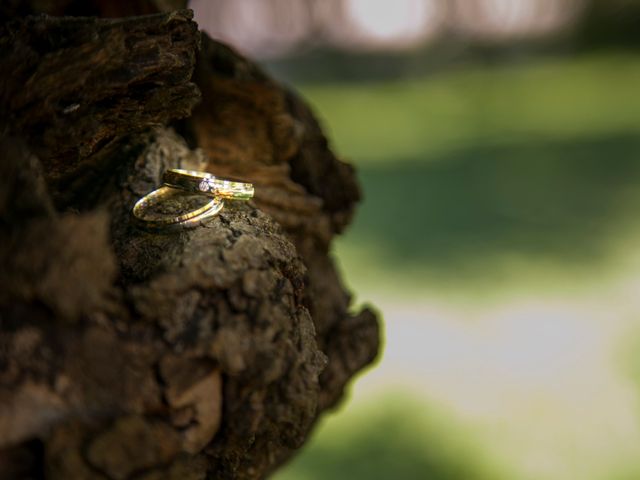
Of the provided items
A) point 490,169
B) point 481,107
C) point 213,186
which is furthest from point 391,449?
point 481,107

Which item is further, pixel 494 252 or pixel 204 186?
pixel 494 252

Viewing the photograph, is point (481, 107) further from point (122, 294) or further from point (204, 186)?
point (122, 294)

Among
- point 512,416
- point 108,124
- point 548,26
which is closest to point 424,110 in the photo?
point 548,26

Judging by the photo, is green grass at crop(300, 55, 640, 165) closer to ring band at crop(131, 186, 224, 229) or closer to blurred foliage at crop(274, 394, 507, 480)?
blurred foliage at crop(274, 394, 507, 480)

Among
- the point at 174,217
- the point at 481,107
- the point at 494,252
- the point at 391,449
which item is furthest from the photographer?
the point at 481,107

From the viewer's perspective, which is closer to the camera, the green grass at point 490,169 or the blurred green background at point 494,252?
the blurred green background at point 494,252

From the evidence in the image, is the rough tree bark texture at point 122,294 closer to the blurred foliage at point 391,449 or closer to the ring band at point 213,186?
the ring band at point 213,186

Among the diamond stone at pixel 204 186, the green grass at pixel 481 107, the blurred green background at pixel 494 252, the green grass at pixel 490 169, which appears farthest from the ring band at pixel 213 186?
the green grass at pixel 481 107

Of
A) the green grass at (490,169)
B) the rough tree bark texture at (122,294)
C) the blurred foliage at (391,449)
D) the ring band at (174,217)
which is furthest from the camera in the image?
the green grass at (490,169)
